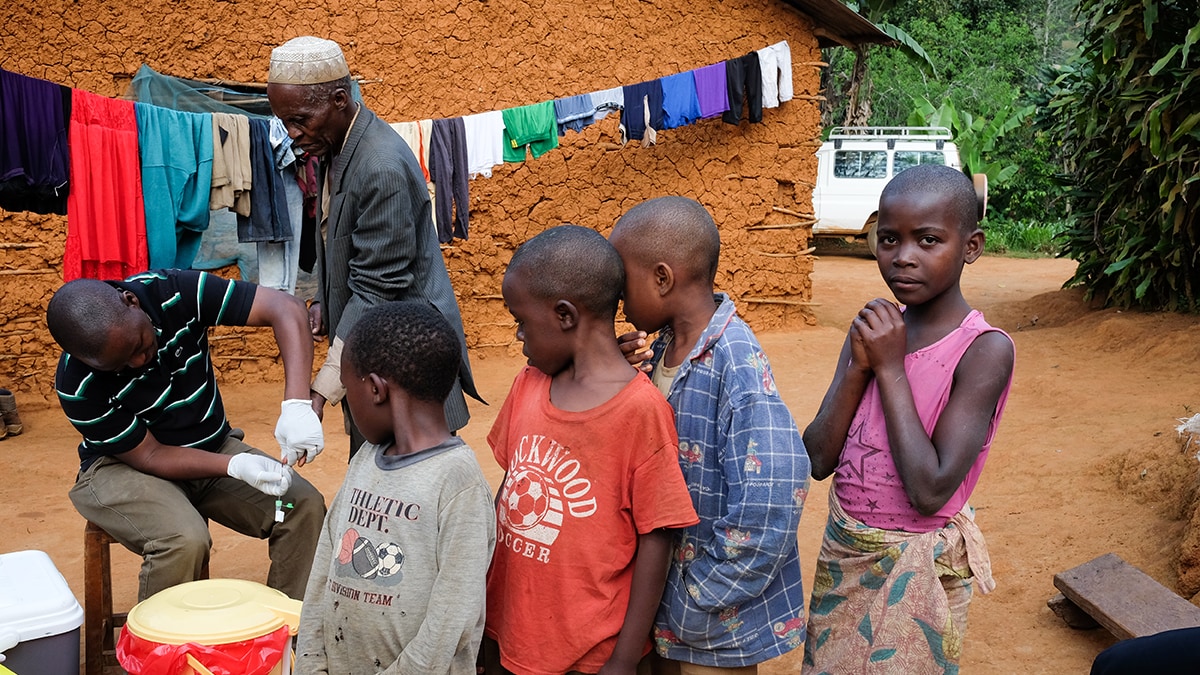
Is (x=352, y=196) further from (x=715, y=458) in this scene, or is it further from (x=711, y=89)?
(x=711, y=89)

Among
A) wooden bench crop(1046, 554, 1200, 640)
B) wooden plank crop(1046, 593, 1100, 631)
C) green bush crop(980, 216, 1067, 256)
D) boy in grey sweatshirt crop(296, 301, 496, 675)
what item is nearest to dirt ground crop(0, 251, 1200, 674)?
wooden plank crop(1046, 593, 1100, 631)

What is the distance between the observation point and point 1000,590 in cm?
388

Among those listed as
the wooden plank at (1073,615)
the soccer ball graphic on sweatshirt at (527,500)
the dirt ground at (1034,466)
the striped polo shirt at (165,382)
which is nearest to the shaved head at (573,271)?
the soccer ball graphic on sweatshirt at (527,500)

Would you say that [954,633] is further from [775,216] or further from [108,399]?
[775,216]

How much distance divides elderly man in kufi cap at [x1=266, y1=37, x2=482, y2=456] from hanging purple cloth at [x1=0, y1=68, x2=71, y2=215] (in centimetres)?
268

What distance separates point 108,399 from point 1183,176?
6.35 m

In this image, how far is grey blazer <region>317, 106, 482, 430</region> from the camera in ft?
9.34

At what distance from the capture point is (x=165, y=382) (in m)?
2.92

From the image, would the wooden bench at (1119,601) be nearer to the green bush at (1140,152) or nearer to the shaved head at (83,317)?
the shaved head at (83,317)

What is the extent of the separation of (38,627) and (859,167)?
45.2 ft

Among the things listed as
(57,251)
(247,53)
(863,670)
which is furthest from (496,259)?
(863,670)

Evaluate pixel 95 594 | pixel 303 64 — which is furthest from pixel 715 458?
pixel 95 594

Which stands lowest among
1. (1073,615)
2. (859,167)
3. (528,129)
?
(1073,615)

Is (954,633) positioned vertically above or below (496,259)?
below
